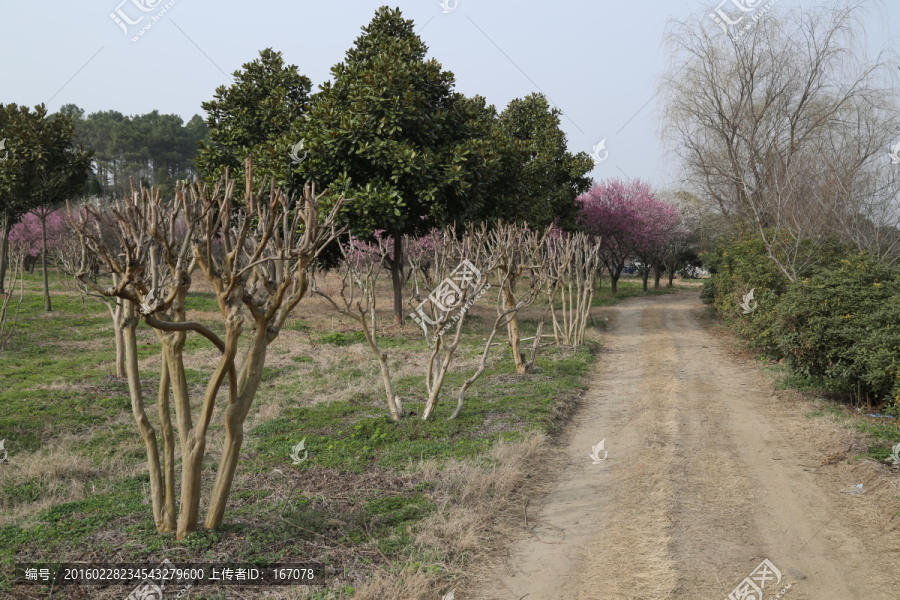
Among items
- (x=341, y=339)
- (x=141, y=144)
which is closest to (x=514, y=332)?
(x=341, y=339)

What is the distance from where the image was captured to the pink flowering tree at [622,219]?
93.1ft

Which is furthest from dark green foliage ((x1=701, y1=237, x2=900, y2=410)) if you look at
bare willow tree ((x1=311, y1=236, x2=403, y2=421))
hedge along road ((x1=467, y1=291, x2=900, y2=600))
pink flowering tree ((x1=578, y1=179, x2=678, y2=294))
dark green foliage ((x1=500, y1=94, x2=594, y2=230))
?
pink flowering tree ((x1=578, y1=179, x2=678, y2=294))

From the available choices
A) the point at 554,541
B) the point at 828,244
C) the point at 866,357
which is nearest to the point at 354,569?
the point at 554,541

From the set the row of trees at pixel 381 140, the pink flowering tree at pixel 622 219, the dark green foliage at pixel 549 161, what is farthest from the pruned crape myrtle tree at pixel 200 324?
the pink flowering tree at pixel 622 219

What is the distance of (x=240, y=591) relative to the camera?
12.7 ft

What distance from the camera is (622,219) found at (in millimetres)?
28359

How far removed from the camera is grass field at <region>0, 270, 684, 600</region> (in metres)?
4.26

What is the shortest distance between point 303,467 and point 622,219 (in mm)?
24591

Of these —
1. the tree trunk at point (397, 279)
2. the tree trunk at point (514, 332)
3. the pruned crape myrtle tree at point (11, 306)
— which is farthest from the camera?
the tree trunk at point (397, 279)

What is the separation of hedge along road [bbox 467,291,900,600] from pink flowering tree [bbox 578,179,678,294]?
64.5ft

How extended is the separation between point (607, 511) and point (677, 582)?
121 centimetres

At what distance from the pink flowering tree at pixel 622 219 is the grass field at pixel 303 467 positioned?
17633mm

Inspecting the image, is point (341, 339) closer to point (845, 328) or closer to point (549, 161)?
point (845, 328)

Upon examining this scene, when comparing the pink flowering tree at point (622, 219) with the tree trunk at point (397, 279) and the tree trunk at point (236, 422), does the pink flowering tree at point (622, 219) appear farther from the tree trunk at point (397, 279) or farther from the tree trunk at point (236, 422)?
the tree trunk at point (236, 422)
